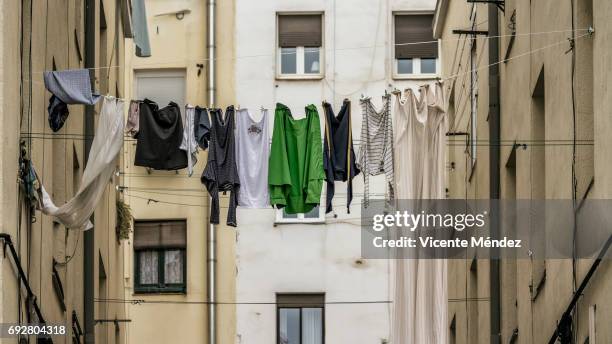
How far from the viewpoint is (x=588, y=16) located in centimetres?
2231

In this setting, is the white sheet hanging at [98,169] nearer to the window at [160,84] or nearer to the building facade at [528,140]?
the building facade at [528,140]

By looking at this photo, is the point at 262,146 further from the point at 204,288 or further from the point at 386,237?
→ the point at 204,288

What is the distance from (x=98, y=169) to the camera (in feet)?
84.7

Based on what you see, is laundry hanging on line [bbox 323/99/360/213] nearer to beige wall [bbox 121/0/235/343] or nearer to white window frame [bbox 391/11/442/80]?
beige wall [bbox 121/0/235/343]

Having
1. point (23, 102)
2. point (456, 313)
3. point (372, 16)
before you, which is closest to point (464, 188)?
point (456, 313)

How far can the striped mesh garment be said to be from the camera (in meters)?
27.8

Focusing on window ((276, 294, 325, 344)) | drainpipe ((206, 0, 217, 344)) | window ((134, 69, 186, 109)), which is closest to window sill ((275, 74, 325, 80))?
drainpipe ((206, 0, 217, 344))

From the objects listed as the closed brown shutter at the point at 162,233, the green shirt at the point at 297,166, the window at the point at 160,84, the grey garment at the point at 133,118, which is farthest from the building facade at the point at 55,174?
the closed brown shutter at the point at 162,233

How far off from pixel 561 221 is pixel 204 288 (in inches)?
889

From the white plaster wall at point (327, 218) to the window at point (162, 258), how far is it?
135 centimetres

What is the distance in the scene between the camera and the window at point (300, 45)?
151ft

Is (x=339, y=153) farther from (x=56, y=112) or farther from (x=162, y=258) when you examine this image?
(x=162, y=258)

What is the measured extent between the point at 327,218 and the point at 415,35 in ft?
15.3

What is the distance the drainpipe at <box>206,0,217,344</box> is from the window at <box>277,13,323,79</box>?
1.53 meters
